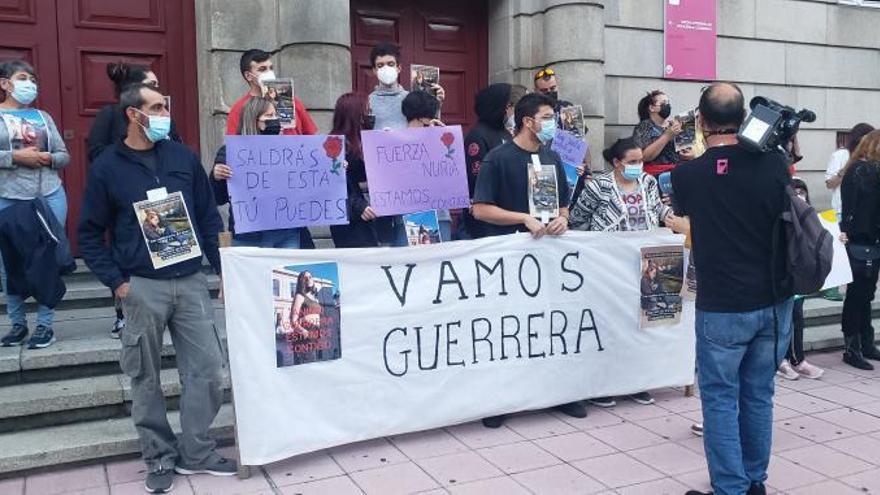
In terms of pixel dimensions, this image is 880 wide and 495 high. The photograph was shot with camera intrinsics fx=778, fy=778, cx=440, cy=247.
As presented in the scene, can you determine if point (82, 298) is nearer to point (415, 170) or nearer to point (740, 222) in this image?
point (415, 170)

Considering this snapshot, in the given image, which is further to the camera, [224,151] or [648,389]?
[648,389]

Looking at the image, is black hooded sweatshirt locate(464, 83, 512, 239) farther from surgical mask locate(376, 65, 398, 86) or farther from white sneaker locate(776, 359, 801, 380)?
white sneaker locate(776, 359, 801, 380)

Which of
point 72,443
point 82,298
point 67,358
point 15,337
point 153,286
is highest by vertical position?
point 153,286

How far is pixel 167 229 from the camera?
13.2 feet

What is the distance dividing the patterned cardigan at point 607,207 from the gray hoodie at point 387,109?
1.41m

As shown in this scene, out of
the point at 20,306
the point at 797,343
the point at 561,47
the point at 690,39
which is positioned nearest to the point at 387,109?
the point at 20,306

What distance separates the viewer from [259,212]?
468cm

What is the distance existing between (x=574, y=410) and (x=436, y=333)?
1154 mm

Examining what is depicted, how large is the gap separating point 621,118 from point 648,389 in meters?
4.31

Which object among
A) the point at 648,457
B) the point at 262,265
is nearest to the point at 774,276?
the point at 648,457

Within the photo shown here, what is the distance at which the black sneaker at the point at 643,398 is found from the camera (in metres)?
5.41

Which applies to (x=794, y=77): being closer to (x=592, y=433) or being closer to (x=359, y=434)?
(x=592, y=433)

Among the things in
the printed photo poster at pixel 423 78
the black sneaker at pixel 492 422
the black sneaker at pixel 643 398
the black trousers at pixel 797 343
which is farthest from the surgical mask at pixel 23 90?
the black trousers at pixel 797 343

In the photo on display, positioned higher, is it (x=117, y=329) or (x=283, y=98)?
(x=283, y=98)
